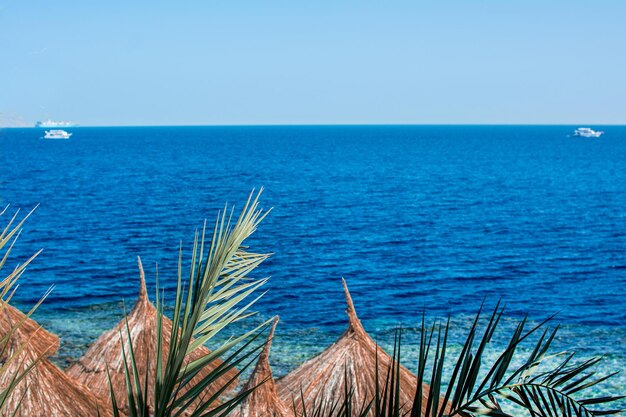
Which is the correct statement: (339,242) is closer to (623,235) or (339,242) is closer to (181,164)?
(623,235)

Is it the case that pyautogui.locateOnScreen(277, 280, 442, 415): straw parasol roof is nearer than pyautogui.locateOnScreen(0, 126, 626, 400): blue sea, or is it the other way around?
pyautogui.locateOnScreen(277, 280, 442, 415): straw parasol roof

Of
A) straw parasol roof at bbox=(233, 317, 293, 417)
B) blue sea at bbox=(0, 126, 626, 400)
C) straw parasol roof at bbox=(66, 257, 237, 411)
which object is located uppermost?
straw parasol roof at bbox=(233, 317, 293, 417)

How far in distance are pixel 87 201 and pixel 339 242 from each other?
2304 cm

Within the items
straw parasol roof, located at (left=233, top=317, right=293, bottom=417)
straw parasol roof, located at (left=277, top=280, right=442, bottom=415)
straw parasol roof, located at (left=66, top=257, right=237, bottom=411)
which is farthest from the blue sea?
straw parasol roof, located at (left=66, top=257, right=237, bottom=411)

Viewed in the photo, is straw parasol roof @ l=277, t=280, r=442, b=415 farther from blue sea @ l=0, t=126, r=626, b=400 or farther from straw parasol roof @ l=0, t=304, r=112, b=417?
straw parasol roof @ l=0, t=304, r=112, b=417

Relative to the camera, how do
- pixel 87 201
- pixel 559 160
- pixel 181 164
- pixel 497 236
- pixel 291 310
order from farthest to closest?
pixel 559 160 < pixel 181 164 < pixel 87 201 < pixel 497 236 < pixel 291 310

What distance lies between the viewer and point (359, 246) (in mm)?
36688

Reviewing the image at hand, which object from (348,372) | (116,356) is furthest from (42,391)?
(348,372)

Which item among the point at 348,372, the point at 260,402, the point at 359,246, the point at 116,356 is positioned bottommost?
the point at 359,246

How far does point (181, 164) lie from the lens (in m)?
91.4

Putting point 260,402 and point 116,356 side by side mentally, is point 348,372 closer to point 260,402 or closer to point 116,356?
point 260,402

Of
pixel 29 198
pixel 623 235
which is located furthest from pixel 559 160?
pixel 29 198

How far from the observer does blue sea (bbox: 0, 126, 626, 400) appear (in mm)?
22781

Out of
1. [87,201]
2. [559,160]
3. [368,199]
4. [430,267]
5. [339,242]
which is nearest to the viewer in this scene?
[430,267]
